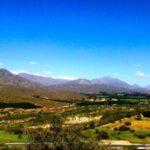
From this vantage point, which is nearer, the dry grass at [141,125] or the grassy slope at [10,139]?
the grassy slope at [10,139]

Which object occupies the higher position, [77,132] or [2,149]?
[77,132]

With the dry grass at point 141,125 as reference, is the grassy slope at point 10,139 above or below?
below

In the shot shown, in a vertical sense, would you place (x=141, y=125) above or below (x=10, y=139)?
above

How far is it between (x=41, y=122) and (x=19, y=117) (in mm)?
25009

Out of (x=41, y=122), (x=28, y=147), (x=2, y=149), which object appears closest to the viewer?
(x=28, y=147)

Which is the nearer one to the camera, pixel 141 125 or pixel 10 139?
pixel 10 139

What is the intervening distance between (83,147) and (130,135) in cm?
4695

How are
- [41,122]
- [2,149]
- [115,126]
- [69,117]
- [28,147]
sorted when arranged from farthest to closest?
1. [69,117]
2. [41,122]
3. [115,126]
4. [2,149]
5. [28,147]

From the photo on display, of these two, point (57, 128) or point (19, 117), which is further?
point (19, 117)

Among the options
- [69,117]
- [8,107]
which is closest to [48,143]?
[69,117]

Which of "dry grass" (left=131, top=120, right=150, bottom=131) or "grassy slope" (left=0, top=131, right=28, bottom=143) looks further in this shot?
"dry grass" (left=131, top=120, right=150, bottom=131)

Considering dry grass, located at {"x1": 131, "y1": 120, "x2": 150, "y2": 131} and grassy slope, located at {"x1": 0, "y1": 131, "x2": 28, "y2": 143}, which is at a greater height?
dry grass, located at {"x1": 131, "y1": 120, "x2": 150, "y2": 131}

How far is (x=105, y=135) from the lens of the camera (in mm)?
78688

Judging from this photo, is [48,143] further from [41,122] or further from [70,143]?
[41,122]
